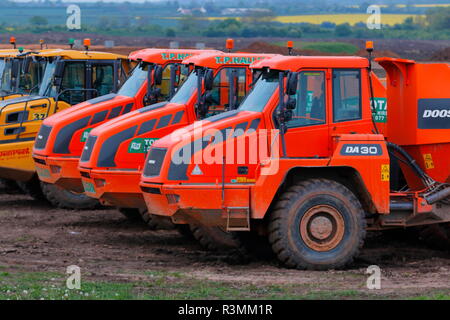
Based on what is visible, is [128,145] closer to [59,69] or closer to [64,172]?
[64,172]

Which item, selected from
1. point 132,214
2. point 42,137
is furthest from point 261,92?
point 42,137

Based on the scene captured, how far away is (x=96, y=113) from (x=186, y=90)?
2201 millimetres

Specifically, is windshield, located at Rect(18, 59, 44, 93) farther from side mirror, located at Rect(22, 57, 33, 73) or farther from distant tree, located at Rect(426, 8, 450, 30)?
distant tree, located at Rect(426, 8, 450, 30)

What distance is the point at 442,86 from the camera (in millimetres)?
13953

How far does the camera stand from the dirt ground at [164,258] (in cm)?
1243

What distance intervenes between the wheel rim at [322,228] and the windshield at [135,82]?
17.2 ft

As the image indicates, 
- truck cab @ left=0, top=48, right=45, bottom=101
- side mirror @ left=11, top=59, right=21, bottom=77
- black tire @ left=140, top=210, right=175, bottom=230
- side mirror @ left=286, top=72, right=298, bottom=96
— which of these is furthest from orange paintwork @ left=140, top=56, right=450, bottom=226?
side mirror @ left=11, top=59, right=21, bottom=77

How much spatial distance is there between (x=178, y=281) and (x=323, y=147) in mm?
2657

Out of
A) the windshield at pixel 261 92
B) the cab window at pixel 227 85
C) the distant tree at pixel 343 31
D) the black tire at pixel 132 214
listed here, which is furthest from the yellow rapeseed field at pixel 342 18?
the windshield at pixel 261 92

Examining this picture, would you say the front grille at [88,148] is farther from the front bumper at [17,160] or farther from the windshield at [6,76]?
the windshield at [6,76]

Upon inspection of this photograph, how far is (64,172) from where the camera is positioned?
1702 cm

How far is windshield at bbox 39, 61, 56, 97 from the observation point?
777 inches

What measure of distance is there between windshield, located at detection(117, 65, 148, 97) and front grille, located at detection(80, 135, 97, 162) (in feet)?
5.45
